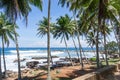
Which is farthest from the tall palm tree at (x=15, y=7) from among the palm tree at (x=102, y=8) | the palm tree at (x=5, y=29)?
the palm tree at (x=5, y=29)

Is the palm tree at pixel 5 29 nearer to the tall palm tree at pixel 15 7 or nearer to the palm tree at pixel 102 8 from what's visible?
the tall palm tree at pixel 15 7

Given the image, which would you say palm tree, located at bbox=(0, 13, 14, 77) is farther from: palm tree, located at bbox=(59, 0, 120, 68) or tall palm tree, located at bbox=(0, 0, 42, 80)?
palm tree, located at bbox=(59, 0, 120, 68)

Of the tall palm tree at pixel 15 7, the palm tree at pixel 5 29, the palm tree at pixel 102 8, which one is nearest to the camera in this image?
the palm tree at pixel 102 8

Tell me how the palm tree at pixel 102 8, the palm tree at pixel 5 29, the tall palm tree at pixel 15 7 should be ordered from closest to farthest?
the palm tree at pixel 102 8
the tall palm tree at pixel 15 7
the palm tree at pixel 5 29

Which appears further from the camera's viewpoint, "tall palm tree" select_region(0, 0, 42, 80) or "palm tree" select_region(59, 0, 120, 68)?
"tall palm tree" select_region(0, 0, 42, 80)

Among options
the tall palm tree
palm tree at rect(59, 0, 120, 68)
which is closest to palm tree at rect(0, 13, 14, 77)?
the tall palm tree

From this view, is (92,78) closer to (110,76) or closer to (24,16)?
(110,76)

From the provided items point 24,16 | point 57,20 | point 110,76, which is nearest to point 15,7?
point 24,16

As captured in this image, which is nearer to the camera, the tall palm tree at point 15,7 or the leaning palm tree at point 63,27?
the tall palm tree at point 15,7

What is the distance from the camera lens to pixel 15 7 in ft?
85.5

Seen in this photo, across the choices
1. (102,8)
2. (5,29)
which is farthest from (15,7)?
(5,29)

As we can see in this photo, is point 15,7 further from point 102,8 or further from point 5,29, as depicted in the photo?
point 5,29

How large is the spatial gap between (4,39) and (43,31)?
14211 millimetres

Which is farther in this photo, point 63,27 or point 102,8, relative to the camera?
point 63,27
